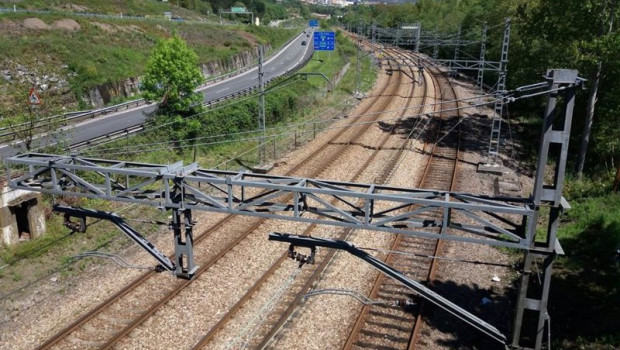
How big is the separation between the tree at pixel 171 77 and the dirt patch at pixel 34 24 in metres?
28.4

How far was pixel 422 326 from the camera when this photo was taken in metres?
12.1

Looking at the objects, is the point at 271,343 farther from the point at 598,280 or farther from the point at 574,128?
the point at 574,128

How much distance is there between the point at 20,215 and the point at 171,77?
A: 10209mm

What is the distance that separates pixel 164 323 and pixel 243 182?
199 inches

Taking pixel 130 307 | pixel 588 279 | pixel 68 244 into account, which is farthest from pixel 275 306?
pixel 588 279

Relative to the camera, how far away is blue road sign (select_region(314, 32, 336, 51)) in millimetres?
44750

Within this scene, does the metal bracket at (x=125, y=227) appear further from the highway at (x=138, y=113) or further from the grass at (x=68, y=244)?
the highway at (x=138, y=113)

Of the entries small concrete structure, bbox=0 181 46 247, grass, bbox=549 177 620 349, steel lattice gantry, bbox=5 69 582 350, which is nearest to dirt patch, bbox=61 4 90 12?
small concrete structure, bbox=0 181 46 247

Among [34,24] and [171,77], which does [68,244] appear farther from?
[34,24]

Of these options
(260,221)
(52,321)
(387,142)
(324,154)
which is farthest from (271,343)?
(387,142)

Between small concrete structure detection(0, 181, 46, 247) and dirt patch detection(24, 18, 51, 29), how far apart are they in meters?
35.8

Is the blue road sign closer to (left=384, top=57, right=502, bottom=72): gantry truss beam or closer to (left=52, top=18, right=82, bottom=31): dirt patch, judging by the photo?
(left=384, top=57, right=502, bottom=72): gantry truss beam

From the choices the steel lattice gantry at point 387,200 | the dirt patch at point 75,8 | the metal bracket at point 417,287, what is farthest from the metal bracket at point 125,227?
the dirt patch at point 75,8

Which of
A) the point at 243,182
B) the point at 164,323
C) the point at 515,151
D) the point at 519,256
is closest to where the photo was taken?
the point at 243,182
